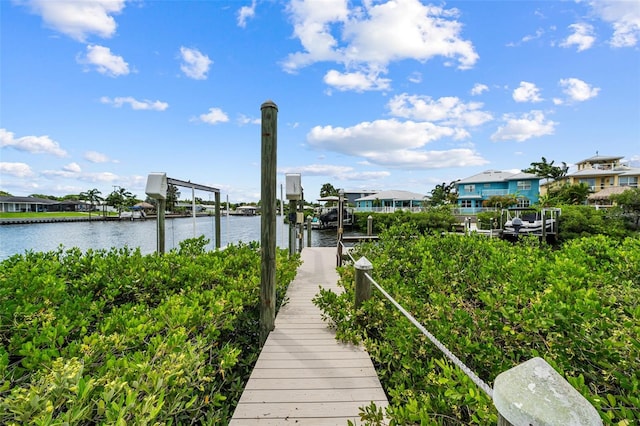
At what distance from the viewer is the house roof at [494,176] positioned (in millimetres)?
37281

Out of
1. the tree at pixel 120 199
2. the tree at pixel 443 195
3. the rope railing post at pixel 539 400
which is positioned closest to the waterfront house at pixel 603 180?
the tree at pixel 443 195

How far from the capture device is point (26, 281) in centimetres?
237

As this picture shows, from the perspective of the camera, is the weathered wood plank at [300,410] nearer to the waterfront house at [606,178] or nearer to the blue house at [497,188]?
the blue house at [497,188]

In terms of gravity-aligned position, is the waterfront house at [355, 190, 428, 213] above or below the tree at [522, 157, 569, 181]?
below

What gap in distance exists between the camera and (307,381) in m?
2.27

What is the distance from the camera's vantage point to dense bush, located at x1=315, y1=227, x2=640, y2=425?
1396mm

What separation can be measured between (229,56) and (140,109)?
3.46 meters

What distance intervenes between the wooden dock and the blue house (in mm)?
36664

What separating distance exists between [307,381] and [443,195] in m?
54.7

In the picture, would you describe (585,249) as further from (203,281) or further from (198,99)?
(198,99)

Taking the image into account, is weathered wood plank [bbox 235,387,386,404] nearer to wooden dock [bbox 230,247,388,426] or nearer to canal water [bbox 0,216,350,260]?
wooden dock [bbox 230,247,388,426]

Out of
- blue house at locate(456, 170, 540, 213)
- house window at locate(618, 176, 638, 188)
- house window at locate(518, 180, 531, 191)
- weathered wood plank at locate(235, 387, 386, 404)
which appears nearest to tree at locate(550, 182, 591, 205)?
blue house at locate(456, 170, 540, 213)

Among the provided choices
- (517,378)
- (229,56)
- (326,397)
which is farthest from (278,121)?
(229,56)

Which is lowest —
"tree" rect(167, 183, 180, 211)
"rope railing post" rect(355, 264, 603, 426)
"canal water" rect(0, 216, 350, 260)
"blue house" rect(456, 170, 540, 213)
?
"canal water" rect(0, 216, 350, 260)
